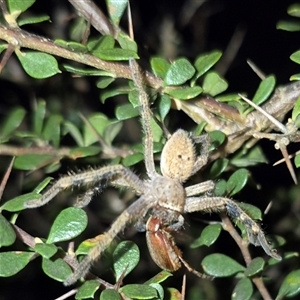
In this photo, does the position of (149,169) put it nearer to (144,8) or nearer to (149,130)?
(149,130)

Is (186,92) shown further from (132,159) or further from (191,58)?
(191,58)

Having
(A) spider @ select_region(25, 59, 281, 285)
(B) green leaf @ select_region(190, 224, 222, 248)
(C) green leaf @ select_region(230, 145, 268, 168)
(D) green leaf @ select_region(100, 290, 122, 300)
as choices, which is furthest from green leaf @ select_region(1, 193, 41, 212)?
(C) green leaf @ select_region(230, 145, 268, 168)

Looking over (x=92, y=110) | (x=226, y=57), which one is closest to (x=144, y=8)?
(x=226, y=57)

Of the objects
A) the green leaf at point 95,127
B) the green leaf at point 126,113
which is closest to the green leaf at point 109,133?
the green leaf at point 95,127

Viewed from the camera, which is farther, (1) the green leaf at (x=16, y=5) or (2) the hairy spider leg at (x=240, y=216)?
(2) the hairy spider leg at (x=240, y=216)

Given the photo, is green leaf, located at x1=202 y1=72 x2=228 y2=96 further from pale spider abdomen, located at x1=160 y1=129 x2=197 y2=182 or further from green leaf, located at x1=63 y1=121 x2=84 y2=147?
green leaf, located at x1=63 y1=121 x2=84 y2=147

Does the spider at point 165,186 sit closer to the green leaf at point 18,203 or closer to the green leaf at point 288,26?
the green leaf at point 18,203
